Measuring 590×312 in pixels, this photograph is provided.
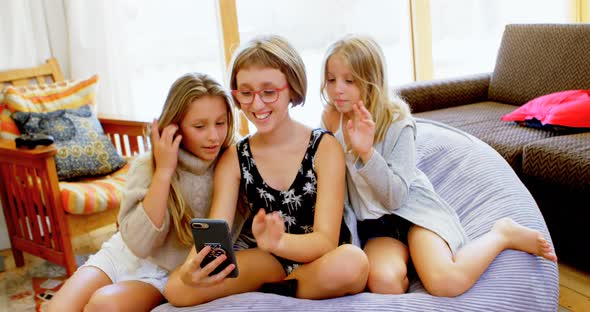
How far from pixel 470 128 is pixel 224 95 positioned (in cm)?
159

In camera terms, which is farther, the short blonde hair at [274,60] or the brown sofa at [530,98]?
the brown sofa at [530,98]

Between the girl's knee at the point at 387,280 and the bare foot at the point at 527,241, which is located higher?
the bare foot at the point at 527,241

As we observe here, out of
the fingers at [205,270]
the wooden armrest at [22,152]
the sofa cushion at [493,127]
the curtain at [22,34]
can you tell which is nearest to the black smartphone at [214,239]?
the fingers at [205,270]

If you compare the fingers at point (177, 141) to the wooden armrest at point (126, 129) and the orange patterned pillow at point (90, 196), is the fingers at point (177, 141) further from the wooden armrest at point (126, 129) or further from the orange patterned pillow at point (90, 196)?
the wooden armrest at point (126, 129)

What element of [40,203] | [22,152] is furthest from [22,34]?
[40,203]

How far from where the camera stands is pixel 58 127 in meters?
3.02

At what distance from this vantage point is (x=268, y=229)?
1.39m

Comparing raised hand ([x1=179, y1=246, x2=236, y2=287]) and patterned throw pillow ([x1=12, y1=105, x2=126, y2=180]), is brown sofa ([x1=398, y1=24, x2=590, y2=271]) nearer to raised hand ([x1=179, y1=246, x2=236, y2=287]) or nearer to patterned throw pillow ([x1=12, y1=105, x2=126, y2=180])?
raised hand ([x1=179, y1=246, x2=236, y2=287])

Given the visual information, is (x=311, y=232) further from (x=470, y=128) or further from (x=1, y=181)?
(x=1, y=181)

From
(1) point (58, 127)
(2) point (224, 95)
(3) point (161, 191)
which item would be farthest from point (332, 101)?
(1) point (58, 127)

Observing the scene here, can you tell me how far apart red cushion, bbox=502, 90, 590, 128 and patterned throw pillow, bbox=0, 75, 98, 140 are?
83.6 inches

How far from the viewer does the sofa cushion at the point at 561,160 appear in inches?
88.7

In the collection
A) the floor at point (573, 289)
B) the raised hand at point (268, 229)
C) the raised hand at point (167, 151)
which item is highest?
the raised hand at point (167, 151)

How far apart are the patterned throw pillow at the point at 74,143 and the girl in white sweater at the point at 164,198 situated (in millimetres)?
1245
